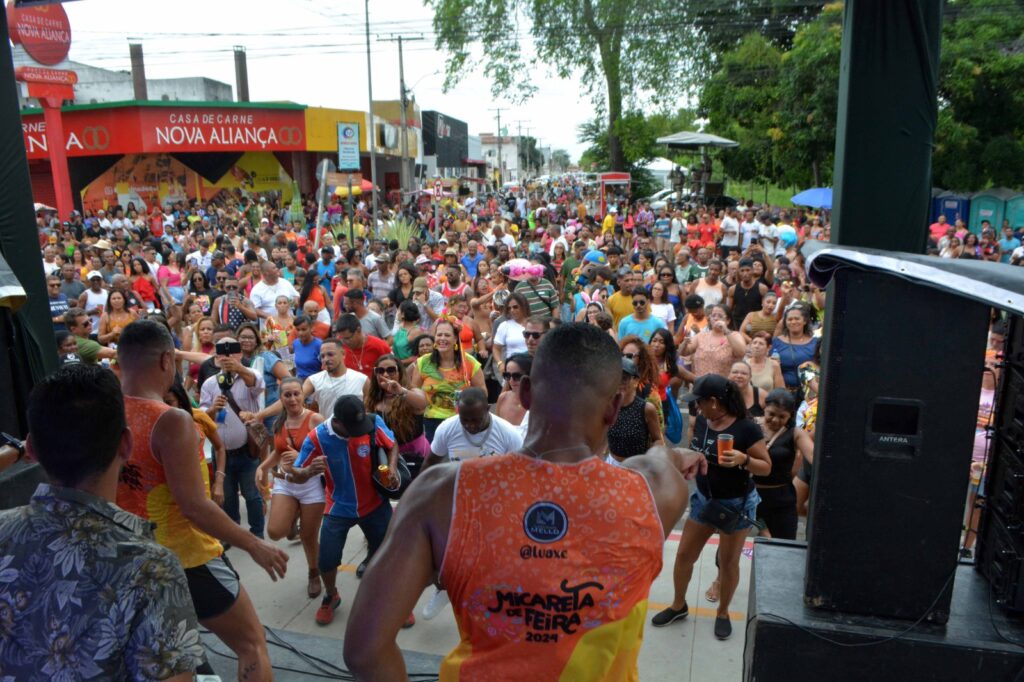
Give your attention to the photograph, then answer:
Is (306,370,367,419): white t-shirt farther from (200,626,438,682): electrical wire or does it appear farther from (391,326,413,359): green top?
(200,626,438,682): electrical wire

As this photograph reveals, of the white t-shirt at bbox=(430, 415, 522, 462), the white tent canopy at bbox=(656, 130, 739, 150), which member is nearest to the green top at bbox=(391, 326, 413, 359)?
Result: the white t-shirt at bbox=(430, 415, 522, 462)

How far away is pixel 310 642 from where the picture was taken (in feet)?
16.5

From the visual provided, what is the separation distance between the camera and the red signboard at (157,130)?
1273 inches

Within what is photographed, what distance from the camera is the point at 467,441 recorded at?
5.16 m

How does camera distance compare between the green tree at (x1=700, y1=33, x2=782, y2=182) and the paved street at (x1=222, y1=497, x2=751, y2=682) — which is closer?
the paved street at (x1=222, y1=497, x2=751, y2=682)

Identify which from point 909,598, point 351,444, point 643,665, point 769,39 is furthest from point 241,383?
point 769,39

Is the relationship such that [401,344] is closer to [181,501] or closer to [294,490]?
[294,490]

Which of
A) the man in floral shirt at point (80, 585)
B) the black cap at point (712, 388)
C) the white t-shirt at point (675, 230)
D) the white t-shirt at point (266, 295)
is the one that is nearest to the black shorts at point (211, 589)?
the man in floral shirt at point (80, 585)

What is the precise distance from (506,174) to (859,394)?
10990 centimetres

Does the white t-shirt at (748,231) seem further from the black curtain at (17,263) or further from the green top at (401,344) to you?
the black curtain at (17,263)

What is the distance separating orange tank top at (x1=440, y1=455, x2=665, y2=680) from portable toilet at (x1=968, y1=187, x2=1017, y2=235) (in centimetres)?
2592

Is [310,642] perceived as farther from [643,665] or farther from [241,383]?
[241,383]

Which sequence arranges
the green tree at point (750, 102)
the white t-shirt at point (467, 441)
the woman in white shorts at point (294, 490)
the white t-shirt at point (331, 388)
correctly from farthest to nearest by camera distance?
the green tree at point (750, 102)
the white t-shirt at point (331, 388)
the woman in white shorts at point (294, 490)
the white t-shirt at point (467, 441)

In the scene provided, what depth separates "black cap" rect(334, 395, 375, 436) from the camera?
5.02 meters
